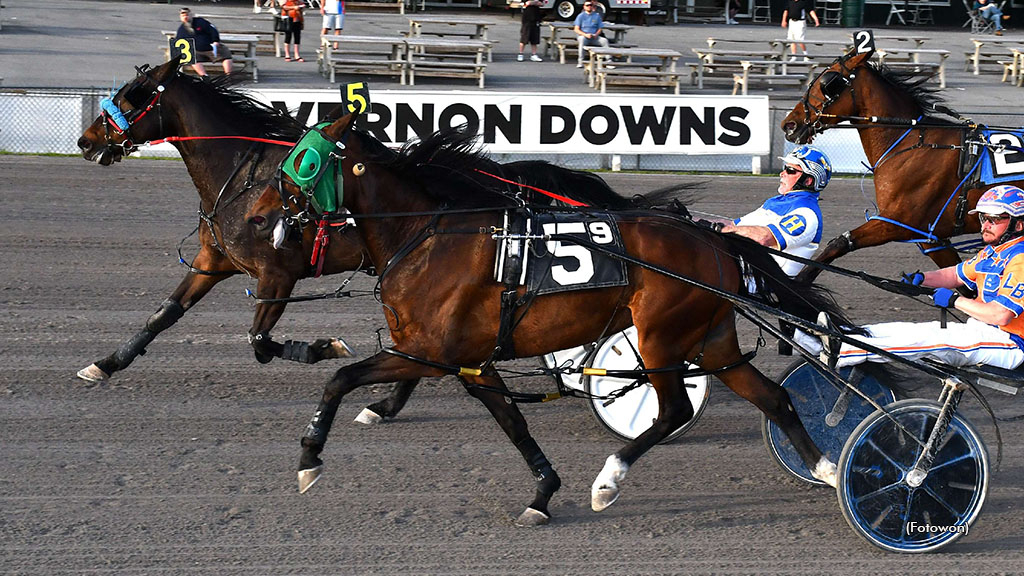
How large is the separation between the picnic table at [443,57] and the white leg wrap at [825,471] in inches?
617

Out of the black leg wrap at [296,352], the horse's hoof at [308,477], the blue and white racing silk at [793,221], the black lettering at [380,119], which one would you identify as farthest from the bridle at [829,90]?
the black lettering at [380,119]

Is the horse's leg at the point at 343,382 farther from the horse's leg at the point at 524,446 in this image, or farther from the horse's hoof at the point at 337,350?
the horse's hoof at the point at 337,350

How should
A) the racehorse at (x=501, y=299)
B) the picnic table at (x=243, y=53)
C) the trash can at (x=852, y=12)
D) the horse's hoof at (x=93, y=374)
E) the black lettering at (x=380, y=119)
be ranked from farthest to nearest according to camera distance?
the trash can at (x=852, y=12), the picnic table at (x=243, y=53), the black lettering at (x=380, y=119), the horse's hoof at (x=93, y=374), the racehorse at (x=501, y=299)

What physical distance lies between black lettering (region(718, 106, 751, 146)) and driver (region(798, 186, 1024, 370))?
9274 mm

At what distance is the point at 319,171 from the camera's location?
16.0ft

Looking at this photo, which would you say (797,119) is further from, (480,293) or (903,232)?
(480,293)

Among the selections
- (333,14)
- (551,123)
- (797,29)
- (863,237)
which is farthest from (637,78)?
(863,237)

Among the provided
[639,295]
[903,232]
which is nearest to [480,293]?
[639,295]

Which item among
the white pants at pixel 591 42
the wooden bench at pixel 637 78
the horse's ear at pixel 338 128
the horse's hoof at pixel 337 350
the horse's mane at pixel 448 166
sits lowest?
the horse's hoof at pixel 337 350

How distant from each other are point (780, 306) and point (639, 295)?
2.54 ft

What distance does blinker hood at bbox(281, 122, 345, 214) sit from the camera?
15.9 ft

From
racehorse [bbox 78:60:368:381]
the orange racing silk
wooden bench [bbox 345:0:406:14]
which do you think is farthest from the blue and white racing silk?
wooden bench [bbox 345:0:406:14]

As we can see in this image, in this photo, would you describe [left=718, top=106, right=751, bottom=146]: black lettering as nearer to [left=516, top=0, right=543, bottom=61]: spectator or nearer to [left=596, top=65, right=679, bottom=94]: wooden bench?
[left=596, top=65, right=679, bottom=94]: wooden bench

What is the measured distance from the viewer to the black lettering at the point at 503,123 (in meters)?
13.5
